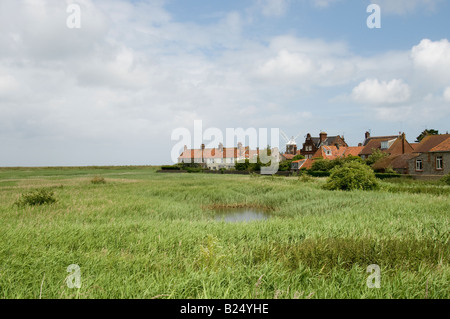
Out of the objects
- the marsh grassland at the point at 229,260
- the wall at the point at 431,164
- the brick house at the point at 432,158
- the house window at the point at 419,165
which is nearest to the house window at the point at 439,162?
the brick house at the point at 432,158

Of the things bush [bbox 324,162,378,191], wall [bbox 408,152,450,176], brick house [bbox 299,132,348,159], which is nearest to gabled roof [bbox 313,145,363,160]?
brick house [bbox 299,132,348,159]

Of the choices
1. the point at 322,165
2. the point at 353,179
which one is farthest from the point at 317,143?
the point at 353,179

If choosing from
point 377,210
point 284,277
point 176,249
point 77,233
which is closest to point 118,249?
point 176,249

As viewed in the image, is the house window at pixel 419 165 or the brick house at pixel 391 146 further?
the brick house at pixel 391 146

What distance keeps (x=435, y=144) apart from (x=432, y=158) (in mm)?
2223

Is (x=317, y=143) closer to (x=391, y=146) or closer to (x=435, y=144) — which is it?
(x=391, y=146)

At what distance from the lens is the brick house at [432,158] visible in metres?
36.9

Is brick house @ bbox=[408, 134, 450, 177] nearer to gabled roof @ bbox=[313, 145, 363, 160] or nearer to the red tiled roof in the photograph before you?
the red tiled roof

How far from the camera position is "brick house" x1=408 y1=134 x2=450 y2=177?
36.9 meters

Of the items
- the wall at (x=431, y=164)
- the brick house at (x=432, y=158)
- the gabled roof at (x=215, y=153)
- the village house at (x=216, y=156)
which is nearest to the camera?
the wall at (x=431, y=164)

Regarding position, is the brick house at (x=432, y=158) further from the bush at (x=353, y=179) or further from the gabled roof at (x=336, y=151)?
the gabled roof at (x=336, y=151)
